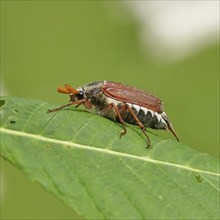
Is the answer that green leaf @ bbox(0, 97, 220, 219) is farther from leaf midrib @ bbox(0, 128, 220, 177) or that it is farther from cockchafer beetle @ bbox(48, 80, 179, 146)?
cockchafer beetle @ bbox(48, 80, 179, 146)

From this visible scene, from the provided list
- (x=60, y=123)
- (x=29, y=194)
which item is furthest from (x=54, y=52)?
(x=60, y=123)

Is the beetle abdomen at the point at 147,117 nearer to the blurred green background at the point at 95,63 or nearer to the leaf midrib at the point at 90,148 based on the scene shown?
the leaf midrib at the point at 90,148

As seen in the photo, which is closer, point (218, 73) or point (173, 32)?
point (218, 73)

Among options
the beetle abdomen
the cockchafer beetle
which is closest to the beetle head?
the cockchafer beetle

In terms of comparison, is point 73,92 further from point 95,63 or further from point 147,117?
point 95,63

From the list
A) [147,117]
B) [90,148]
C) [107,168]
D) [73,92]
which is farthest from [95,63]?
[107,168]

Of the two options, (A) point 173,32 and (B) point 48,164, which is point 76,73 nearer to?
(A) point 173,32

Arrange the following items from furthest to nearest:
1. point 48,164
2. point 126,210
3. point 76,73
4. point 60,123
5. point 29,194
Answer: point 76,73 < point 29,194 < point 60,123 < point 48,164 < point 126,210
